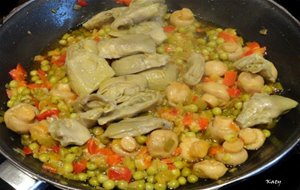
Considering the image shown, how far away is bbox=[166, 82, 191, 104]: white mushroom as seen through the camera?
3.13 metres

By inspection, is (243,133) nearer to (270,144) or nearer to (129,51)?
(270,144)

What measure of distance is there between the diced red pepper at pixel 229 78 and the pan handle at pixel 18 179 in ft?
4.82

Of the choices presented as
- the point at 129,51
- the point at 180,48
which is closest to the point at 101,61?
the point at 129,51

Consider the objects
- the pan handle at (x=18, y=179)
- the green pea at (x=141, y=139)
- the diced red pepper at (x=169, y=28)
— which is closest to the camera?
the pan handle at (x=18, y=179)

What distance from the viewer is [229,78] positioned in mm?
3322

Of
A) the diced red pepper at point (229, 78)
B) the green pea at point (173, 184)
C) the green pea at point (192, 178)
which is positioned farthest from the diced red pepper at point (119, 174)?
the diced red pepper at point (229, 78)

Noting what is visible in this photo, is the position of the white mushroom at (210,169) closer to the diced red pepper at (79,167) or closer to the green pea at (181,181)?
the green pea at (181,181)

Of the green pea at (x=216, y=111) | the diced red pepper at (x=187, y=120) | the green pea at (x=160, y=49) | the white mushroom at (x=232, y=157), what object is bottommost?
the green pea at (x=160, y=49)

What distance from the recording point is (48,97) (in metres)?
3.25

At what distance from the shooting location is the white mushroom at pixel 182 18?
12.3ft

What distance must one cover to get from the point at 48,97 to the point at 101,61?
17.9 inches

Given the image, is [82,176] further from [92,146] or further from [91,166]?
[92,146]

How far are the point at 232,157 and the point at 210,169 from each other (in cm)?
19

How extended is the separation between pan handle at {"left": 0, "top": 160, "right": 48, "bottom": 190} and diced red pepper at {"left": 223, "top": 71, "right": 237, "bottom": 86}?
4.82ft
